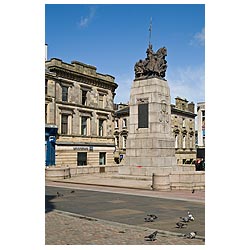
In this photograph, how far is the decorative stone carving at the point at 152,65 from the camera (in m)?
23.8

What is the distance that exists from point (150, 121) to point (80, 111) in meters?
20.9

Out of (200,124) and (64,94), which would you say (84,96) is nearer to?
(64,94)

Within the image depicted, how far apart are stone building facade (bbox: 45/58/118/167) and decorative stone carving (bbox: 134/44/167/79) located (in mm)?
16194

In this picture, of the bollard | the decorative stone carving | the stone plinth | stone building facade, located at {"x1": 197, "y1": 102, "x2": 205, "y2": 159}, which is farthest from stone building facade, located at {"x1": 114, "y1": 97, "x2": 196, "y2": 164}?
the bollard

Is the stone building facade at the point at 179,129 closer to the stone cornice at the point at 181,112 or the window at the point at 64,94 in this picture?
the stone cornice at the point at 181,112

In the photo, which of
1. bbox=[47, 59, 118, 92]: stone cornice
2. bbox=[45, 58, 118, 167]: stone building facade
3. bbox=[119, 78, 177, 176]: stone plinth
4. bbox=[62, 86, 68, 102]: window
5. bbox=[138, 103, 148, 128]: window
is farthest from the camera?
bbox=[62, 86, 68, 102]: window

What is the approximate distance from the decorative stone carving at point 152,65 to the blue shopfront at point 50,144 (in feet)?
54.6

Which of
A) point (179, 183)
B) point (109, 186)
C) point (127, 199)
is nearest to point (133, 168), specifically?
point (109, 186)

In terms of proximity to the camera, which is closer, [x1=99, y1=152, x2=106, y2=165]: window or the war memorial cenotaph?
the war memorial cenotaph

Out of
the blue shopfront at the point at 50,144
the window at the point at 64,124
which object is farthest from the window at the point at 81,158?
the blue shopfront at the point at 50,144

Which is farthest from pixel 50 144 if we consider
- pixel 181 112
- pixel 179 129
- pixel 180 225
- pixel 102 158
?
pixel 181 112

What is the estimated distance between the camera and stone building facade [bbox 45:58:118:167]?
39.3m

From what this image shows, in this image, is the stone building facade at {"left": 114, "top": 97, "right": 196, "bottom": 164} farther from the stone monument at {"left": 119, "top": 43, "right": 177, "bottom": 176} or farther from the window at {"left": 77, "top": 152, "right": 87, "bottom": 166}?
the stone monument at {"left": 119, "top": 43, "right": 177, "bottom": 176}
